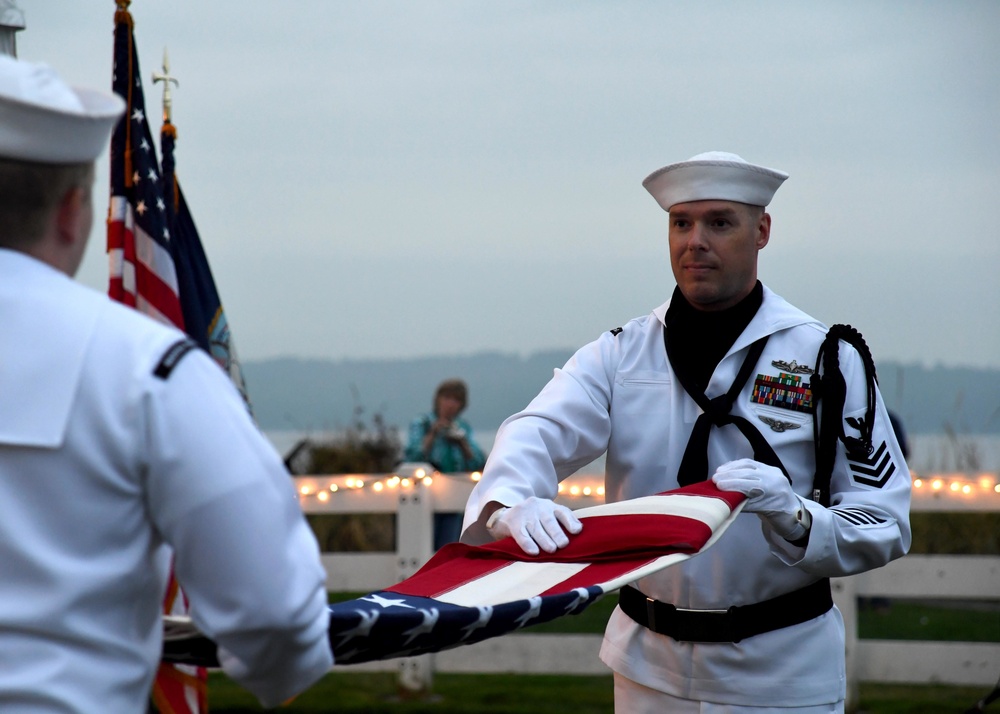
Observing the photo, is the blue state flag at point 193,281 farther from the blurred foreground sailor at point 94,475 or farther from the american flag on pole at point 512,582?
the blurred foreground sailor at point 94,475

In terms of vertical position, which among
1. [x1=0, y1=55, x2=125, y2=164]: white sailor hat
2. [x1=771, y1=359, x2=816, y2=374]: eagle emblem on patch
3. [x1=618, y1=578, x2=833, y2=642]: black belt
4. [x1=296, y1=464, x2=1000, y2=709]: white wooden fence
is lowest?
[x1=296, y1=464, x2=1000, y2=709]: white wooden fence

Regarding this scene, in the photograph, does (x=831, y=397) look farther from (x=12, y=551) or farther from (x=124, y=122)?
(x=124, y=122)

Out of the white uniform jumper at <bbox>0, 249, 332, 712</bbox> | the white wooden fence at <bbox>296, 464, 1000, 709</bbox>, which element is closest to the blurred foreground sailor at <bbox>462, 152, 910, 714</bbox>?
the white uniform jumper at <bbox>0, 249, 332, 712</bbox>

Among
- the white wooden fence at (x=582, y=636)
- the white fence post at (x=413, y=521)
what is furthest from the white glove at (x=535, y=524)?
the white fence post at (x=413, y=521)

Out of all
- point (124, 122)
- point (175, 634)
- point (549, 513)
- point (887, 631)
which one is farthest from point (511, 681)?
point (175, 634)

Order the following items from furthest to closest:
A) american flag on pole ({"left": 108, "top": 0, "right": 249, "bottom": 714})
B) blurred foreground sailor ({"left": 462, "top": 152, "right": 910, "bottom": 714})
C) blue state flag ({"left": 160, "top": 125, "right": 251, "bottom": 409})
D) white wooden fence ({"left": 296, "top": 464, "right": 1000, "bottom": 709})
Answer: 1. white wooden fence ({"left": 296, "top": 464, "right": 1000, "bottom": 709})
2. blue state flag ({"left": 160, "top": 125, "right": 251, "bottom": 409})
3. american flag on pole ({"left": 108, "top": 0, "right": 249, "bottom": 714})
4. blurred foreground sailor ({"left": 462, "top": 152, "right": 910, "bottom": 714})

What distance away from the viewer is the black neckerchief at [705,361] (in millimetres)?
3092

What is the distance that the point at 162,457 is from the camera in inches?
55.7

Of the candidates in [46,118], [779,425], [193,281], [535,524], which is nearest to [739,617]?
[779,425]

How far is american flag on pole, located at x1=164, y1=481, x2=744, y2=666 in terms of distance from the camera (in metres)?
2.06

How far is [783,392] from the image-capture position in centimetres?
313

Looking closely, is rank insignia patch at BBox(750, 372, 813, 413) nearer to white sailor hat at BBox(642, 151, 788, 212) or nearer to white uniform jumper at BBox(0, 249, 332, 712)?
white sailor hat at BBox(642, 151, 788, 212)

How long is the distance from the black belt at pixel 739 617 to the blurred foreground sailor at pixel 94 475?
1724 mm

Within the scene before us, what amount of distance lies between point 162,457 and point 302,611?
0.26 m
